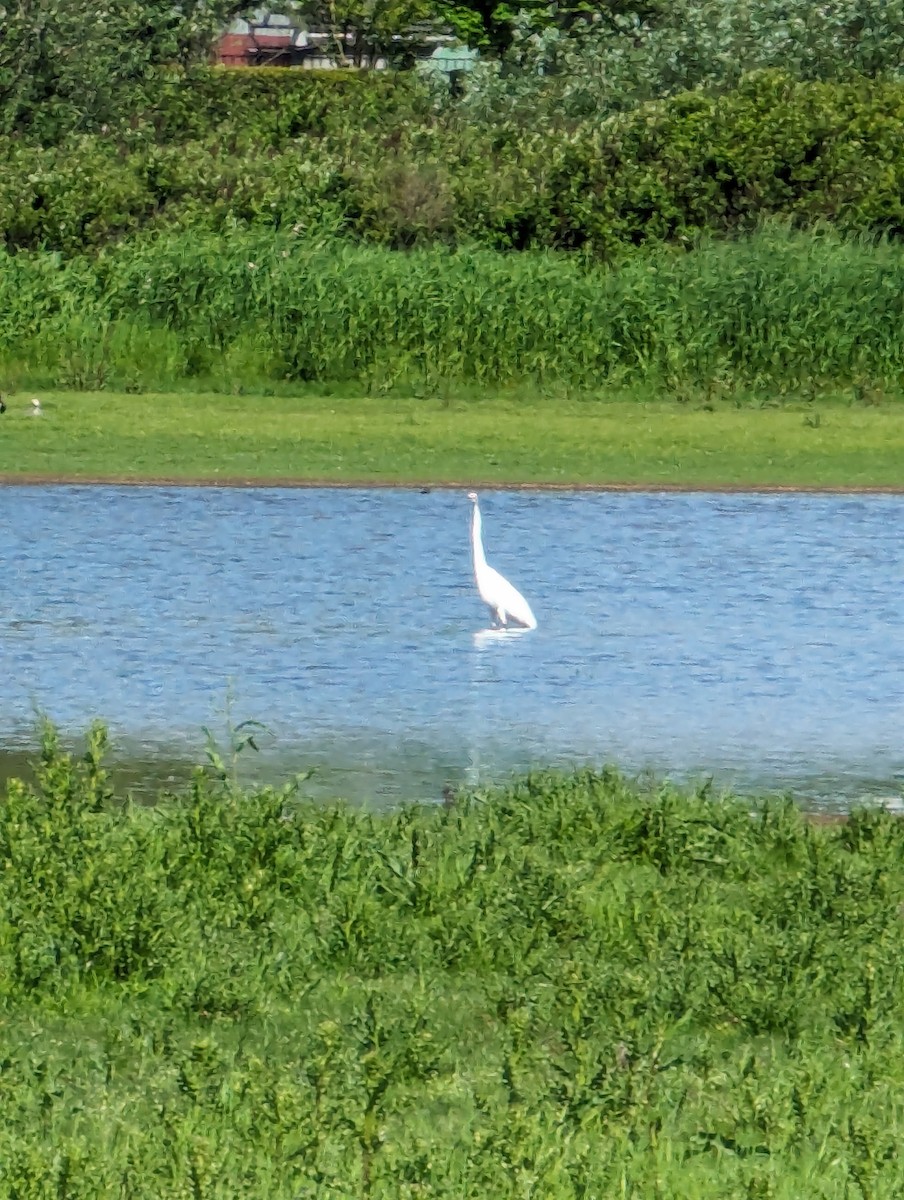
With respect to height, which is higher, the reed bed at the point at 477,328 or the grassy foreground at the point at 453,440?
the reed bed at the point at 477,328

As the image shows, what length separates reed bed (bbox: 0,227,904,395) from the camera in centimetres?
2350

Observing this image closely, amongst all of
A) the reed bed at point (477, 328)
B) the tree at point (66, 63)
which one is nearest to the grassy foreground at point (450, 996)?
the reed bed at point (477, 328)

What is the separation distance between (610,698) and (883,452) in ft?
31.2

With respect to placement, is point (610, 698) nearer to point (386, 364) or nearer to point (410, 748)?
point (410, 748)

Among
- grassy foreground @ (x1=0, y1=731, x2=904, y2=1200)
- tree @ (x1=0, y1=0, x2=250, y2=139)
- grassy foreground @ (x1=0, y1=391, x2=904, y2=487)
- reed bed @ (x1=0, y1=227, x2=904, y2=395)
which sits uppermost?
tree @ (x1=0, y1=0, x2=250, y2=139)

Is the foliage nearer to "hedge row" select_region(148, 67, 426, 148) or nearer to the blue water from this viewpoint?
"hedge row" select_region(148, 67, 426, 148)

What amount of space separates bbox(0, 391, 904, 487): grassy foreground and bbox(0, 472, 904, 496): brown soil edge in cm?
6

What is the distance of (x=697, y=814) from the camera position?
752 cm

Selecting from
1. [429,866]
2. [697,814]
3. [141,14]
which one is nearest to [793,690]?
[697,814]

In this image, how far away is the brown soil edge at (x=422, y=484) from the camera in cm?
1748

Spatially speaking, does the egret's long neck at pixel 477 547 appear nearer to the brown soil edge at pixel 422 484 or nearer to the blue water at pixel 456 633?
the blue water at pixel 456 633

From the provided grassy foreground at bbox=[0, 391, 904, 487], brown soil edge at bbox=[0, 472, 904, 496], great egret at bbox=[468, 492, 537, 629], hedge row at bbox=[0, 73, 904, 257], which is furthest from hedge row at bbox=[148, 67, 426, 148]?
great egret at bbox=[468, 492, 537, 629]

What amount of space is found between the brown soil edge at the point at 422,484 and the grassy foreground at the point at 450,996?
9.64 meters

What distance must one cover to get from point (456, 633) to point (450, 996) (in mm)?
5947
